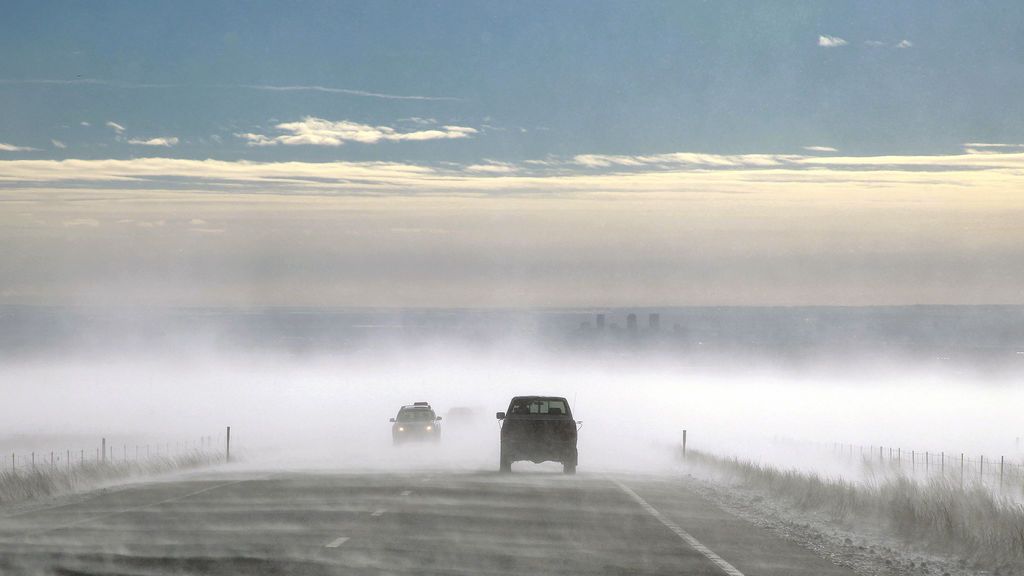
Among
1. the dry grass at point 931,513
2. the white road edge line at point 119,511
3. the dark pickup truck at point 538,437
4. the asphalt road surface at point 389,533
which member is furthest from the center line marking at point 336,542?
the dark pickup truck at point 538,437

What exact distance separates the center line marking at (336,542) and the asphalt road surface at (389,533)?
2 cm

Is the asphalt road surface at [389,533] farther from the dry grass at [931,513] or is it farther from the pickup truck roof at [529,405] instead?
the pickup truck roof at [529,405]

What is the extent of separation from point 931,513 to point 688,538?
155 inches

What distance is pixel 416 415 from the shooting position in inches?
2227

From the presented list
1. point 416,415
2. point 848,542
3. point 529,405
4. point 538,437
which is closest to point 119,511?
point 848,542

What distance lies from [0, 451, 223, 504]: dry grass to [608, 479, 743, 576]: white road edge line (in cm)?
1171

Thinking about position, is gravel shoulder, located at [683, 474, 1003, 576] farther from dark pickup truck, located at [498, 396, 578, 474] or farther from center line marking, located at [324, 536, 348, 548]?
dark pickup truck, located at [498, 396, 578, 474]

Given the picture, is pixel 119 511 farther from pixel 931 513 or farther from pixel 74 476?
pixel 931 513

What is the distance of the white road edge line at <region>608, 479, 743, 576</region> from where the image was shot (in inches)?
626

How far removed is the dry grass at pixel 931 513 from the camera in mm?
17703

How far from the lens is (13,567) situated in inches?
603

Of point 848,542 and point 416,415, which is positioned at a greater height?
point 848,542

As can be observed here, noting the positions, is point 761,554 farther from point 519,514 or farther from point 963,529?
point 519,514

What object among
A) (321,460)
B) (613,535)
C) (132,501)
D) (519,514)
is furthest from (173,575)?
(321,460)
